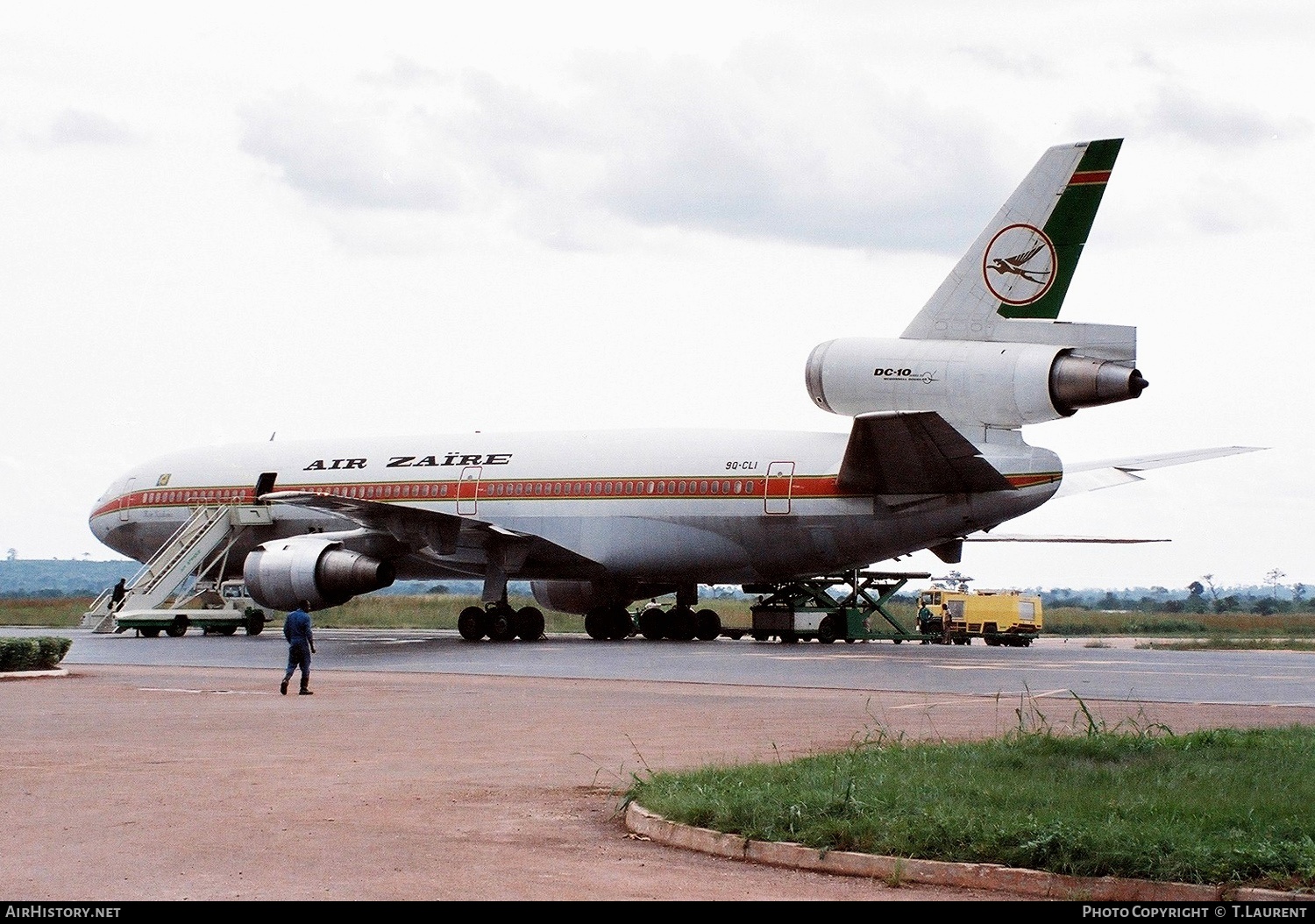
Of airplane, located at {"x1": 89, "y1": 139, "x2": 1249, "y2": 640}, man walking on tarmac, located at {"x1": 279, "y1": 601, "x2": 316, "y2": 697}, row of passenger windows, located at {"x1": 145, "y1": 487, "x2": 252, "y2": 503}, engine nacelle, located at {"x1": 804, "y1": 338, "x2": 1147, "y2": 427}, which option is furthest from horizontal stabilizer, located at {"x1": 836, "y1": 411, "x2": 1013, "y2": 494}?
row of passenger windows, located at {"x1": 145, "y1": 487, "x2": 252, "y2": 503}

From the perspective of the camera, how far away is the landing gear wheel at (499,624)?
35344 mm

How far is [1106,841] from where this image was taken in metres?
7.72

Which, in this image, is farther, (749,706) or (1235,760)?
(749,706)

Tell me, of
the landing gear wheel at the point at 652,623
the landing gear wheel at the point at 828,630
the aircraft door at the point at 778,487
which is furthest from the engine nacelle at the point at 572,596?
the aircraft door at the point at 778,487

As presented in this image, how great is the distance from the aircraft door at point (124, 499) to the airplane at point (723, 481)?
96 millimetres

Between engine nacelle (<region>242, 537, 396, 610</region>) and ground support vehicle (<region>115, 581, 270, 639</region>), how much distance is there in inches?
127

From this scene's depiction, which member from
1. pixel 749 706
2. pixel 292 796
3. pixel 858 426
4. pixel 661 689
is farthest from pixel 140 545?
Result: pixel 292 796

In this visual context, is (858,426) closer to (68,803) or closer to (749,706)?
(749,706)

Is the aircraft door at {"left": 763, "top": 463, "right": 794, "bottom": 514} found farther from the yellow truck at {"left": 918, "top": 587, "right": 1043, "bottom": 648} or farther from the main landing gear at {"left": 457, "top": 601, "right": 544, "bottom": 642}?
the yellow truck at {"left": 918, "top": 587, "right": 1043, "bottom": 648}

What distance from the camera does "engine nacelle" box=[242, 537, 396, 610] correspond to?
33156 mm

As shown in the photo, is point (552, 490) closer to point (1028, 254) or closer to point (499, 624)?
point (499, 624)

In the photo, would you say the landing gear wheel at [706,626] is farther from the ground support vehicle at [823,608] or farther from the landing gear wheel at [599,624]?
the landing gear wheel at [599,624]

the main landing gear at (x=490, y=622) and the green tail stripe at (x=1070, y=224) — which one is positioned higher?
the green tail stripe at (x=1070, y=224)

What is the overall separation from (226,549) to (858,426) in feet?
60.1
